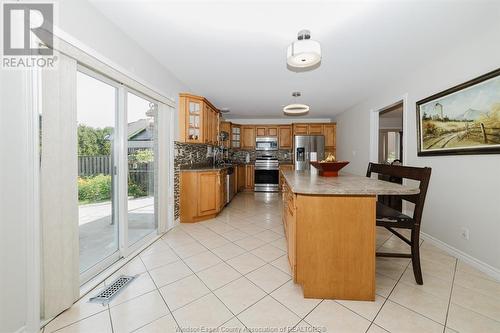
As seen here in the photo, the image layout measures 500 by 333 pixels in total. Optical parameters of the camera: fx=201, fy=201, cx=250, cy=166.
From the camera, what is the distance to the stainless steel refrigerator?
596 centimetres

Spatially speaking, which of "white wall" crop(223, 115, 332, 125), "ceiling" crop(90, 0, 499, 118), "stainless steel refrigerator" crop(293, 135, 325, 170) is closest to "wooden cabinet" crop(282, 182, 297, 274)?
"ceiling" crop(90, 0, 499, 118)

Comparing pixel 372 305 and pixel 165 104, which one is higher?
pixel 165 104

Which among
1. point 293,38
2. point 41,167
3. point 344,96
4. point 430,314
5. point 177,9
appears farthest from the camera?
point 344,96

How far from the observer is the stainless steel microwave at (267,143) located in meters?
6.39

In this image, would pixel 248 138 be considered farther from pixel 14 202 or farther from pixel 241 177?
pixel 14 202

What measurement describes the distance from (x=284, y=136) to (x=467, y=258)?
16.0ft

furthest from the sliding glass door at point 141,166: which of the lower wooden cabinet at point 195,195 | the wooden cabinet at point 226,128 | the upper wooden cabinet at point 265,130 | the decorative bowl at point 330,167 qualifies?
the upper wooden cabinet at point 265,130

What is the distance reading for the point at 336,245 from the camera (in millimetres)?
1545

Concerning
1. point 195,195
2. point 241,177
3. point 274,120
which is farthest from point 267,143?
point 195,195

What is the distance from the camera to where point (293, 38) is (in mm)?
2104

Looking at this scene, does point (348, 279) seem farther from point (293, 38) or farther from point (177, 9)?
point (177, 9)

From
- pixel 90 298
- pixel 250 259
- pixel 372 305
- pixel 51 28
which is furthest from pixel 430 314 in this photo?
pixel 51 28

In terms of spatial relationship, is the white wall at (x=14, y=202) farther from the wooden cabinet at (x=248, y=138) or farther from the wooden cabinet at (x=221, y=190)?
the wooden cabinet at (x=248, y=138)

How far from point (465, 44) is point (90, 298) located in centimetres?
427
